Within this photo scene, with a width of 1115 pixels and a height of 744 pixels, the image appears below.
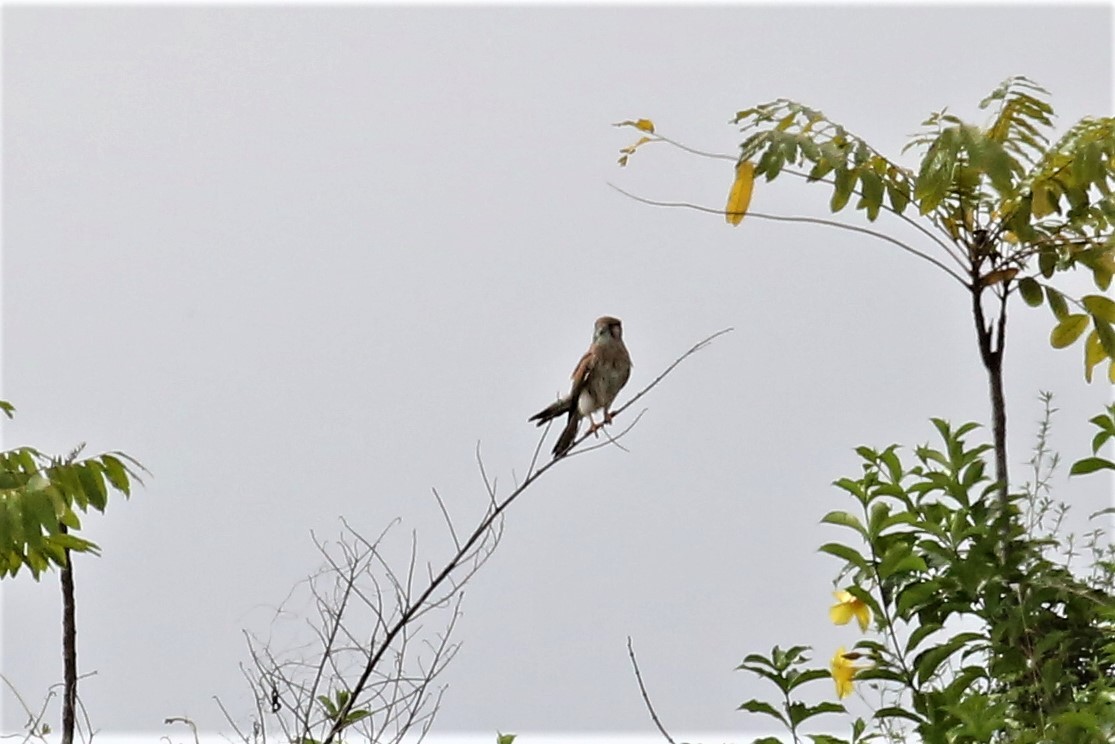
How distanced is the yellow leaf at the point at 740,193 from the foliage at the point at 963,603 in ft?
1.25

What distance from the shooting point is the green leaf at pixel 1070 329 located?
180 cm

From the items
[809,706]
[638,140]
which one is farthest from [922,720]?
[638,140]

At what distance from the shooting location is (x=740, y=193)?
5.95 ft

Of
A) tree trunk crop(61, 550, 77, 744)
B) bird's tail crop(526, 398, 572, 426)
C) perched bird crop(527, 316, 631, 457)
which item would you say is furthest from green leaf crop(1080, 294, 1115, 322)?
tree trunk crop(61, 550, 77, 744)

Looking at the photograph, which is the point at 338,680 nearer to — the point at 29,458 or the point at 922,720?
the point at 29,458

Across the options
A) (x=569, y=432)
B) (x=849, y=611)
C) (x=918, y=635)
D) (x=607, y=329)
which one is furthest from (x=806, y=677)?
(x=607, y=329)

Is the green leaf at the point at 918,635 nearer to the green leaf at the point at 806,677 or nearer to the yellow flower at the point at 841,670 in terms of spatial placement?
the green leaf at the point at 806,677

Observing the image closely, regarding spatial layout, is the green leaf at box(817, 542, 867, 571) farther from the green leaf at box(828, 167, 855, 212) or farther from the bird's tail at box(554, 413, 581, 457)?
the bird's tail at box(554, 413, 581, 457)

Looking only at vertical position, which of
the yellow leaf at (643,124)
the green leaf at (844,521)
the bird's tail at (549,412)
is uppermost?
the yellow leaf at (643,124)

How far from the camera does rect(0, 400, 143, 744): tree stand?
1581mm

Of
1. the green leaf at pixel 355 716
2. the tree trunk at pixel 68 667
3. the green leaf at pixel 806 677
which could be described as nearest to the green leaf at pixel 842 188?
the green leaf at pixel 806 677

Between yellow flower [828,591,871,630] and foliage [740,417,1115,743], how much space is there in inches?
5.5

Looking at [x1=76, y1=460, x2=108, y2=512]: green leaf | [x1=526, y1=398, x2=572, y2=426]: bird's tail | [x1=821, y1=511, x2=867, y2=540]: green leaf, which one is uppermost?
[x1=526, y1=398, x2=572, y2=426]: bird's tail

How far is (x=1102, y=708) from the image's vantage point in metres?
1.30
